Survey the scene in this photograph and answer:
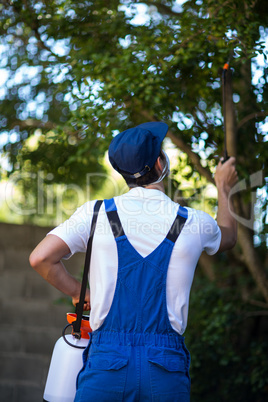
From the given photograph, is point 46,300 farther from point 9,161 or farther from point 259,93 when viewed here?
point 259,93

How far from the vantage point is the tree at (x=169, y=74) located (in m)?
2.82

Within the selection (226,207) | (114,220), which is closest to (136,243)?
(114,220)

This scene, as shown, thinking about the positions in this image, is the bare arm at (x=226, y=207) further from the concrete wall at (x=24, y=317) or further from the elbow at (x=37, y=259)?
the concrete wall at (x=24, y=317)

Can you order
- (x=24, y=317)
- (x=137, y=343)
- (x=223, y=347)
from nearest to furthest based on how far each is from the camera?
(x=137, y=343) → (x=223, y=347) → (x=24, y=317)

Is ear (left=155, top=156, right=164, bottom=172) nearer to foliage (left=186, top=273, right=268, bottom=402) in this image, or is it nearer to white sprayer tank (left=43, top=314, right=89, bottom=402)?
white sprayer tank (left=43, top=314, right=89, bottom=402)

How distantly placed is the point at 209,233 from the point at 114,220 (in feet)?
1.14

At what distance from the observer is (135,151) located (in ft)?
5.53

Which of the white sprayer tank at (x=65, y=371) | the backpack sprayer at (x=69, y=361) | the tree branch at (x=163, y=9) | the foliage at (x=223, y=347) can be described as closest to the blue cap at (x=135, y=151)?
the backpack sprayer at (x=69, y=361)

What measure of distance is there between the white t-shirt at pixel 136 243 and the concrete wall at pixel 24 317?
2499 millimetres

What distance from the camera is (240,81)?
3408mm

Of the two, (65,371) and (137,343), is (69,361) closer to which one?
(65,371)

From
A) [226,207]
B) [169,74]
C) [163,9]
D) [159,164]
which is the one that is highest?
[163,9]

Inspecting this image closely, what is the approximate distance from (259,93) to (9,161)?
225 cm

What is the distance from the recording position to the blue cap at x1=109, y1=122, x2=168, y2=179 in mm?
1694
